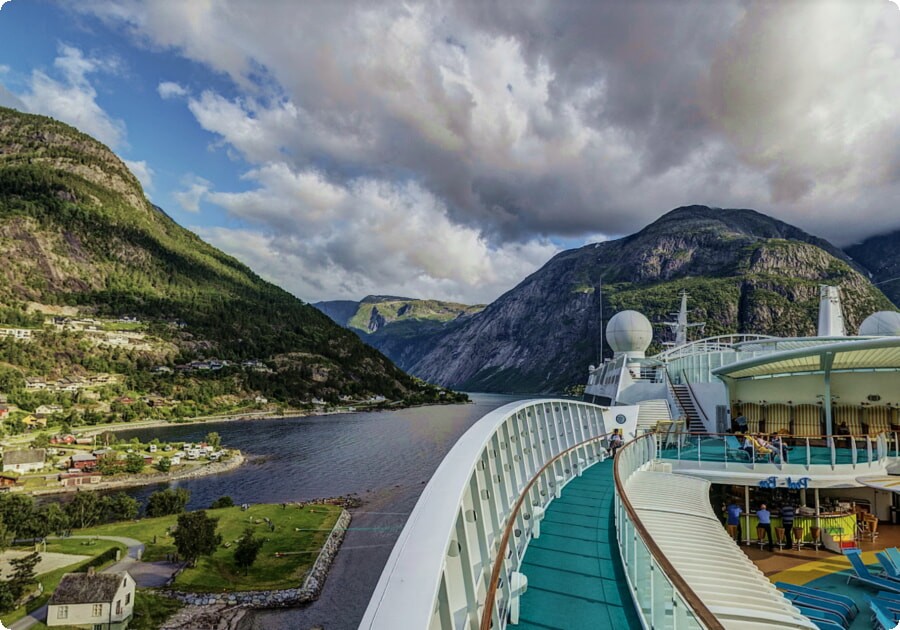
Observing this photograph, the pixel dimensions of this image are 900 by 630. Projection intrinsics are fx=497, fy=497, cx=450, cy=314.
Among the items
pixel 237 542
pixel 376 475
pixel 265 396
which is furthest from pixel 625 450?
pixel 265 396

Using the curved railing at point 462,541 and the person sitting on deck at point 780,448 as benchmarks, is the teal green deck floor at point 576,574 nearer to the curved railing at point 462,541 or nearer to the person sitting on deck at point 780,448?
the curved railing at point 462,541

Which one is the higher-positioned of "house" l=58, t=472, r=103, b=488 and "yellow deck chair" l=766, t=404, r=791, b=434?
"yellow deck chair" l=766, t=404, r=791, b=434

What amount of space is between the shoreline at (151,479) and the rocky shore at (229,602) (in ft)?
89.2

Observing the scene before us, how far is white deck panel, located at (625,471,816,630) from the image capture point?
18.2 ft

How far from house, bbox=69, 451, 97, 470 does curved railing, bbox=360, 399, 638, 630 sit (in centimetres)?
5924

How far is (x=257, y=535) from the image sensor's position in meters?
32.0

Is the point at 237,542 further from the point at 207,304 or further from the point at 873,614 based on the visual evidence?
the point at 207,304

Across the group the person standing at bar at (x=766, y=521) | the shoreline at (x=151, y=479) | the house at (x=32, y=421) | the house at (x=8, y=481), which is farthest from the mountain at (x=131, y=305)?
→ the person standing at bar at (x=766, y=521)

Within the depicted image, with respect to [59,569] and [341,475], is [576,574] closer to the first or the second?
[59,569]

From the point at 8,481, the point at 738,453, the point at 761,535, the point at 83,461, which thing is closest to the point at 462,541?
the point at 738,453

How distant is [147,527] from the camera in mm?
35031

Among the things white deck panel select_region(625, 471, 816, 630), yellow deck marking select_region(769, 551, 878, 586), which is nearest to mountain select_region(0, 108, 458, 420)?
white deck panel select_region(625, 471, 816, 630)

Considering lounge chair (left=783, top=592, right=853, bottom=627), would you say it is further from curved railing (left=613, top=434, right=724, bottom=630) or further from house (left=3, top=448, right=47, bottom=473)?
house (left=3, top=448, right=47, bottom=473)

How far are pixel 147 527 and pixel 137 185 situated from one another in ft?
618
